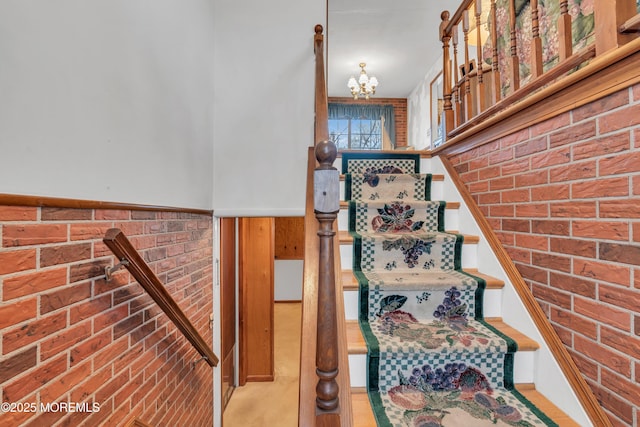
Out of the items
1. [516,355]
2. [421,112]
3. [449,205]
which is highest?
[421,112]

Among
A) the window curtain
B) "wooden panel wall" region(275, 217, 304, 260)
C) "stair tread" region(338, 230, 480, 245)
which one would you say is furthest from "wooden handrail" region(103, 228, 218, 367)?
the window curtain

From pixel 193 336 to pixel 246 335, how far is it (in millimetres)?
1926

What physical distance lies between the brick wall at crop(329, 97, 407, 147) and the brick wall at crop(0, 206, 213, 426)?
219 inches

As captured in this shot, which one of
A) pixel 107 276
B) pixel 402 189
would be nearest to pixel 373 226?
pixel 402 189

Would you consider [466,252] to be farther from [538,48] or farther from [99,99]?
[99,99]

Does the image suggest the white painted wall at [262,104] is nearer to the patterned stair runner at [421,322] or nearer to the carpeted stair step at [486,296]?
the patterned stair runner at [421,322]

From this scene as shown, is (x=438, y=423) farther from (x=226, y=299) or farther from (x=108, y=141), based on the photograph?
(x=226, y=299)

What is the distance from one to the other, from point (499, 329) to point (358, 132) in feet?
18.9

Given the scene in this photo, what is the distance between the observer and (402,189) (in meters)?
2.01

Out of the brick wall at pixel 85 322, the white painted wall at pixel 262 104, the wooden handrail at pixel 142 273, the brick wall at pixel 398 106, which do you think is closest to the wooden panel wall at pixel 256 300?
the white painted wall at pixel 262 104

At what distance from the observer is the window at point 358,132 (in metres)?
6.59

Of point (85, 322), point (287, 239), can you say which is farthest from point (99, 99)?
point (287, 239)

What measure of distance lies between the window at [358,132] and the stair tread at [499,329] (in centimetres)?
557

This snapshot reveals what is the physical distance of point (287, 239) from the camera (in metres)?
5.93
